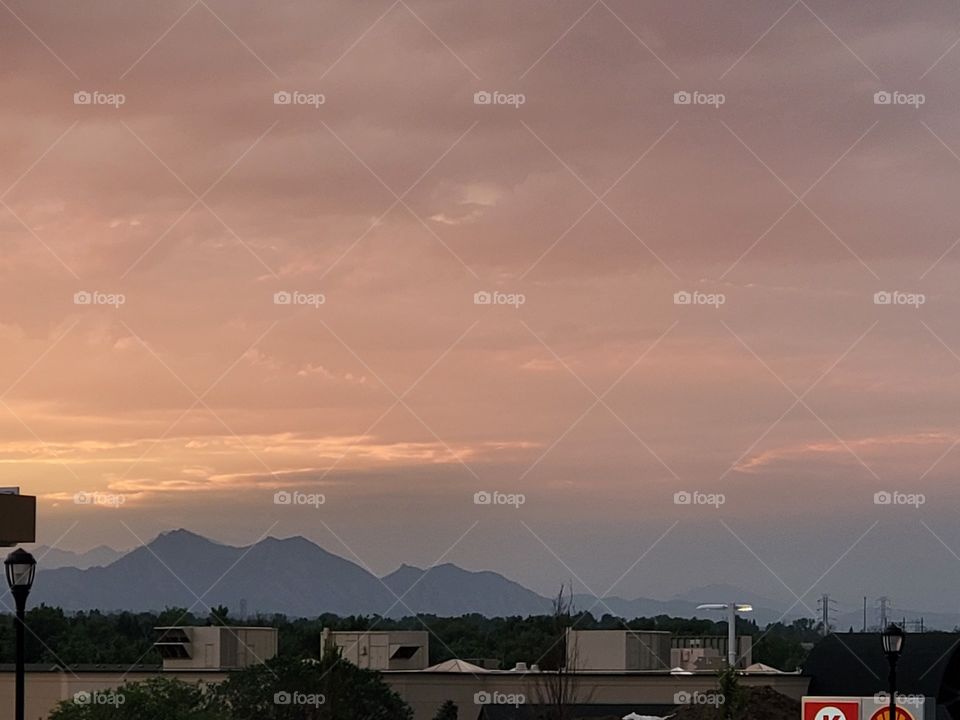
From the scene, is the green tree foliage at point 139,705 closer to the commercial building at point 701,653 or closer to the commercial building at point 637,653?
the commercial building at point 637,653

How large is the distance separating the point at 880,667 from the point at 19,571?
4183 centimetres

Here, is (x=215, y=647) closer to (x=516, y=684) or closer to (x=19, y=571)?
(x=516, y=684)

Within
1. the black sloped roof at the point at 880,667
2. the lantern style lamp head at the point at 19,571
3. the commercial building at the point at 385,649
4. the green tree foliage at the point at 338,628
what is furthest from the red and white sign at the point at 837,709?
the commercial building at the point at 385,649

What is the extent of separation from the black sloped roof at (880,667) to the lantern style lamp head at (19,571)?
120 ft

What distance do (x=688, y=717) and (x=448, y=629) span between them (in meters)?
34.2

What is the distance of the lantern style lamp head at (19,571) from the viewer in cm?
1653

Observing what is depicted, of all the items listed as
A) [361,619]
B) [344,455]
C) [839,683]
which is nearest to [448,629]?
[361,619]

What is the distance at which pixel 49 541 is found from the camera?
3953cm

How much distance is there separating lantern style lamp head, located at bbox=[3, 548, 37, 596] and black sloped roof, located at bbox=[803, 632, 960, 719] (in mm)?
36433

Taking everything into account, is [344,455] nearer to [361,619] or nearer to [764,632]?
[361,619]

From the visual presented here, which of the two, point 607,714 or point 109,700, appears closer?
point 109,700

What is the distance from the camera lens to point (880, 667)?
5297cm

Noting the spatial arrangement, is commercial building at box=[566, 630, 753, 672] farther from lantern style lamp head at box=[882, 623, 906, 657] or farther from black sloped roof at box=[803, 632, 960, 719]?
Result: lantern style lamp head at box=[882, 623, 906, 657]

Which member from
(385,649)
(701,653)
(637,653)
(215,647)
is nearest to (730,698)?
(637,653)
